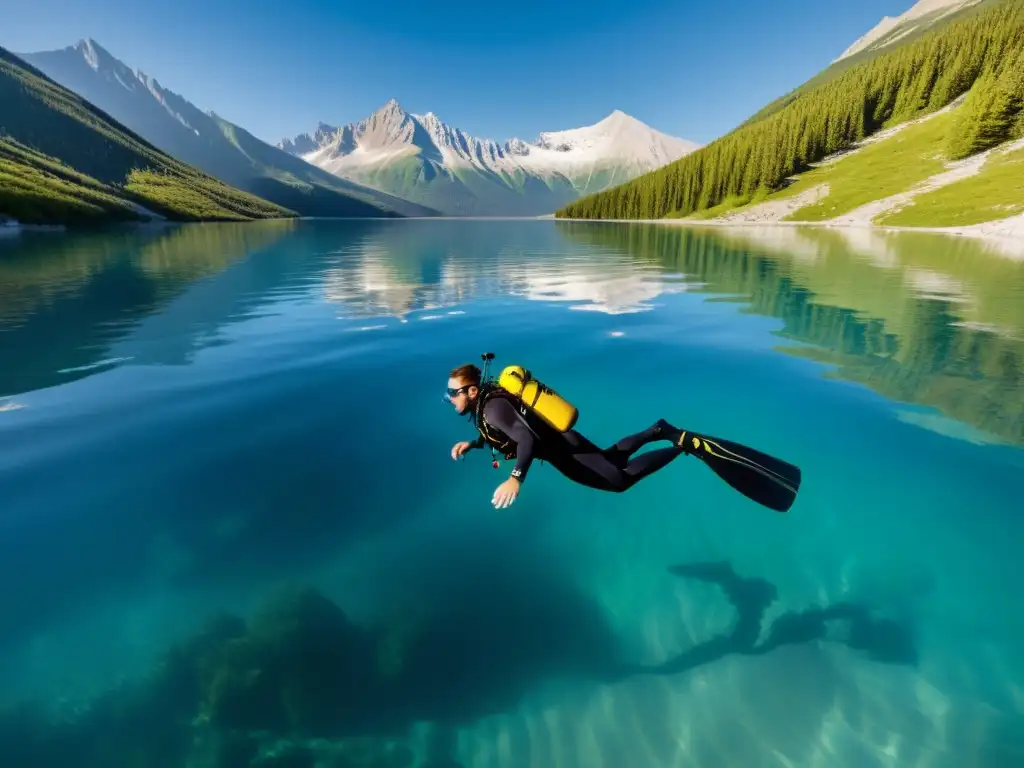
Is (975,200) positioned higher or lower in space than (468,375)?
higher

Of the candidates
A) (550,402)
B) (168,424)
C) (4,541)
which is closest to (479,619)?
(550,402)

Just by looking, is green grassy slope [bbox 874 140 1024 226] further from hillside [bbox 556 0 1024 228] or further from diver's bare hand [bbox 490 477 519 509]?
diver's bare hand [bbox 490 477 519 509]

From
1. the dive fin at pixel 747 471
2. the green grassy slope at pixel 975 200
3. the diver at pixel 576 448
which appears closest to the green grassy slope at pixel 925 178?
the green grassy slope at pixel 975 200

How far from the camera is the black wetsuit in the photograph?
7.53 meters

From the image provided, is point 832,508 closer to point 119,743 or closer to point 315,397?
point 119,743

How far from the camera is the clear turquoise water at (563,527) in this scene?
641 cm

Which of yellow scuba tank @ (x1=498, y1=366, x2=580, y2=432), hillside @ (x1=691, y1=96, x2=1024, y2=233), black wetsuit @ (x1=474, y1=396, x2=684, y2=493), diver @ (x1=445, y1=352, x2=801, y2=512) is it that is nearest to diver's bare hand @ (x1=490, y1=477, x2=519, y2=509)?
diver @ (x1=445, y1=352, x2=801, y2=512)

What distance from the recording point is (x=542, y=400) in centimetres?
805

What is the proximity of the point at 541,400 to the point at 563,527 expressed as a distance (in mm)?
3321

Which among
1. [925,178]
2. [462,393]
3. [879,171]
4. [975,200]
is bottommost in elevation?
[462,393]

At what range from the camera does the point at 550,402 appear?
316 inches

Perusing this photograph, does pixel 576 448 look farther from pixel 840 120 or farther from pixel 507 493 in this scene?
pixel 840 120

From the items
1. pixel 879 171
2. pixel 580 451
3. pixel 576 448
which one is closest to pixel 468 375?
pixel 576 448

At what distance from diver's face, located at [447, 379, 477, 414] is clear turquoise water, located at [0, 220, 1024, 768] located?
307cm
